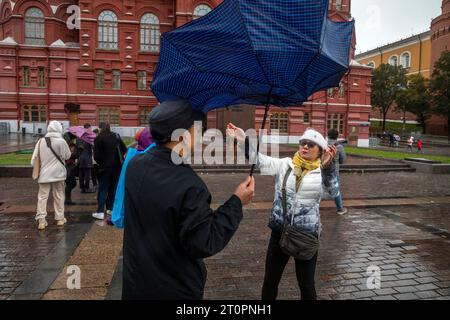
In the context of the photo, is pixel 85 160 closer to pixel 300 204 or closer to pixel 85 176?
pixel 85 176

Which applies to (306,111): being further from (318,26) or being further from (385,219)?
(318,26)

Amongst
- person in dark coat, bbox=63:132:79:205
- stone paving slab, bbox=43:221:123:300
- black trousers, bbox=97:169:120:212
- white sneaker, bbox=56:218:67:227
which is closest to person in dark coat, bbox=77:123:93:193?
person in dark coat, bbox=63:132:79:205

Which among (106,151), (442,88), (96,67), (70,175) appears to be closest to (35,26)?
(96,67)

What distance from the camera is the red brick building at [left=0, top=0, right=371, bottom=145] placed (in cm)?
3447

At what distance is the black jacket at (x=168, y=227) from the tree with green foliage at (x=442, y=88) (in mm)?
51467

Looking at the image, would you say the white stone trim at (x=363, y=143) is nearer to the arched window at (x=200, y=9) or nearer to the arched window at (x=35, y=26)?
the arched window at (x=200, y=9)

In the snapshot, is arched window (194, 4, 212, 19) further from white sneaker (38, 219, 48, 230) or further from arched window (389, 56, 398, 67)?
arched window (389, 56, 398, 67)

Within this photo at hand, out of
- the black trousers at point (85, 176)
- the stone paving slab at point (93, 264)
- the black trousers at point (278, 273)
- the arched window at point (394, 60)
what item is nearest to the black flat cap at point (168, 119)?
the black trousers at point (278, 273)

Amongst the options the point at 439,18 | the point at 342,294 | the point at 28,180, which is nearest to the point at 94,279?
the point at 342,294

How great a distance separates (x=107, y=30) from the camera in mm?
35625

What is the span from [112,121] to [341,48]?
3576 centimetres

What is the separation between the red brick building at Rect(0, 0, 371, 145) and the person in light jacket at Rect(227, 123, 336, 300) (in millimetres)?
30805

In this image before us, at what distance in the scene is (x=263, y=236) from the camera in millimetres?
7035

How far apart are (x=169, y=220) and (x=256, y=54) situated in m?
1.21
